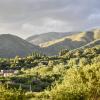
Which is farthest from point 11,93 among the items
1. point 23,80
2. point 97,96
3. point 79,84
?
point 23,80

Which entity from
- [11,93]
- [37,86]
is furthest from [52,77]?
[11,93]

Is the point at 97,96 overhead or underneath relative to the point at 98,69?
underneath

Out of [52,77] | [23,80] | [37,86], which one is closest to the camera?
[37,86]

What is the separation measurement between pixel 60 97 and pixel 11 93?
15.0 metres

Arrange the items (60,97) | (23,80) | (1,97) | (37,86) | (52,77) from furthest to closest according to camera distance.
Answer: (52,77) → (23,80) → (37,86) → (60,97) → (1,97)

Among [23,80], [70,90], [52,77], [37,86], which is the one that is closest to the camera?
[70,90]

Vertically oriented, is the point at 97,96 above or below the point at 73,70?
below

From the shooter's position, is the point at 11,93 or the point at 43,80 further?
the point at 43,80

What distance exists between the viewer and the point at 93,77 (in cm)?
7550

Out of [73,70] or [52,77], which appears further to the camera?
[52,77]

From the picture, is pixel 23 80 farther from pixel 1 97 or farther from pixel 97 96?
pixel 1 97

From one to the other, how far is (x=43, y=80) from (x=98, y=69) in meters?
90.9

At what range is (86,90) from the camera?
7138cm

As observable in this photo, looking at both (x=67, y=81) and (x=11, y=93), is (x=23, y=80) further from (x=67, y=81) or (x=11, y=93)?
(x=11, y=93)
